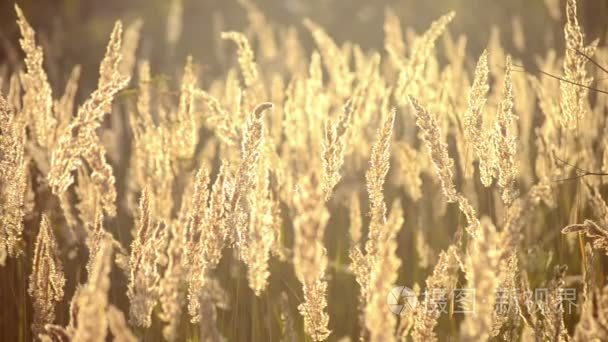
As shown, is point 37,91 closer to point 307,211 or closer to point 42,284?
point 42,284

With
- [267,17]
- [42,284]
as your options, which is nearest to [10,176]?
[42,284]

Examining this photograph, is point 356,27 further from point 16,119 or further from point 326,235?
point 16,119

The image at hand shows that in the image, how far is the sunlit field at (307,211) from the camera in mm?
1312

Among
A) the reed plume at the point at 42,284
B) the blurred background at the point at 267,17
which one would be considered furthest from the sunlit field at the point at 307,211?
the blurred background at the point at 267,17

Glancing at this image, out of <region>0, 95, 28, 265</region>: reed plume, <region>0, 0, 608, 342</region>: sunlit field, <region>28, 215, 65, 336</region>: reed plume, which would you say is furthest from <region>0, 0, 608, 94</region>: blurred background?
<region>28, 215, 65, 336</region>: reed plume

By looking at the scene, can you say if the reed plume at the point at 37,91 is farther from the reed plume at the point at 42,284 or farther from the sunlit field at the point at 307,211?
the reed plume at the point at 42,284

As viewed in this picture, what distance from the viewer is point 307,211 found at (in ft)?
3.66

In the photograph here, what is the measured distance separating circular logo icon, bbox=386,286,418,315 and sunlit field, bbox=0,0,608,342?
1cm

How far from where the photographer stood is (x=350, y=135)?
223cm

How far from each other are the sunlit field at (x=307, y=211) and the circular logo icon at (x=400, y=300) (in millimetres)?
13

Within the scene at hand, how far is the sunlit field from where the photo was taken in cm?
131

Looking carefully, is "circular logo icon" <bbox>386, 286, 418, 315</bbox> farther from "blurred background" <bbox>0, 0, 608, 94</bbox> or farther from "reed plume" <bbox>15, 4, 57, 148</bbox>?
"blurred background" <bbox>0, 0, 608, 94</bbox>

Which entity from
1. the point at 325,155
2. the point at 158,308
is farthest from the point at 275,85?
the point at 325,155

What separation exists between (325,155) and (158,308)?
70cm
